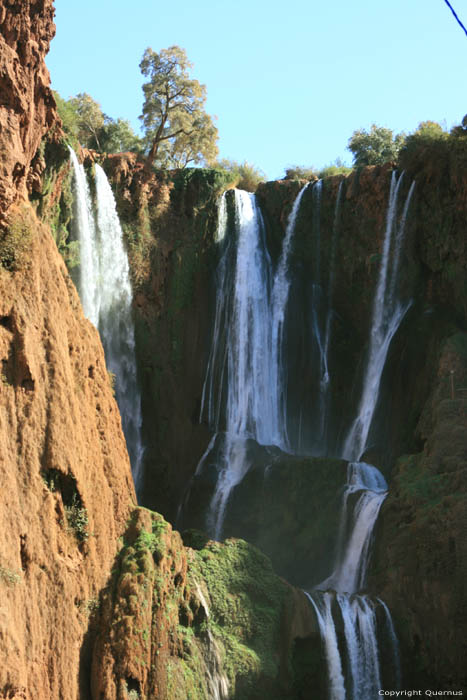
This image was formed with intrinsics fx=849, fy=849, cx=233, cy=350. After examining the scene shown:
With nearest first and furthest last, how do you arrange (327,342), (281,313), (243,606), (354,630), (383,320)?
(243,606) → (354,630) → (383,320) → (327,342) → (281,313)

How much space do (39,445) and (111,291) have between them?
16.7m

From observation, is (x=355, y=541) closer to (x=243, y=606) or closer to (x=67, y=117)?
(x=243, y=606)

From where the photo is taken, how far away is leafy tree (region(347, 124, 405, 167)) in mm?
41156

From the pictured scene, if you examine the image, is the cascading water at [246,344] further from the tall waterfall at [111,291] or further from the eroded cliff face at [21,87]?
the eroded cliff face at [21,87]

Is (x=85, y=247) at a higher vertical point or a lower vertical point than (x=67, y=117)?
lower

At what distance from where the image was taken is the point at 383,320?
30.3 metres

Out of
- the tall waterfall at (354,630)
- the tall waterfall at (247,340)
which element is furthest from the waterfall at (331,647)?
the tall waterfall at (247,340)

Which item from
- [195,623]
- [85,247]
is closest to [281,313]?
[85,247]

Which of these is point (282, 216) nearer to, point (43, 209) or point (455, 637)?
point (43, 209)

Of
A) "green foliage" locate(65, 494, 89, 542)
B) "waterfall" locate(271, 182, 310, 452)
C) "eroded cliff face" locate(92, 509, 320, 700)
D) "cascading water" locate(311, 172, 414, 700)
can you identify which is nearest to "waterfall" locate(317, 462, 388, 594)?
"cascading water" locate(311, 172, 414, 700)

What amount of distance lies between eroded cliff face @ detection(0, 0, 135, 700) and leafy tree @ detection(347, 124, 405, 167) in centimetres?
2642

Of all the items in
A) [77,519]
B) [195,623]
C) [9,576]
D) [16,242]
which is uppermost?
[16,242]

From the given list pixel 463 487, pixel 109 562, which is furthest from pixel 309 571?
pixel 109 562

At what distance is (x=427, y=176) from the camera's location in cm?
2981
